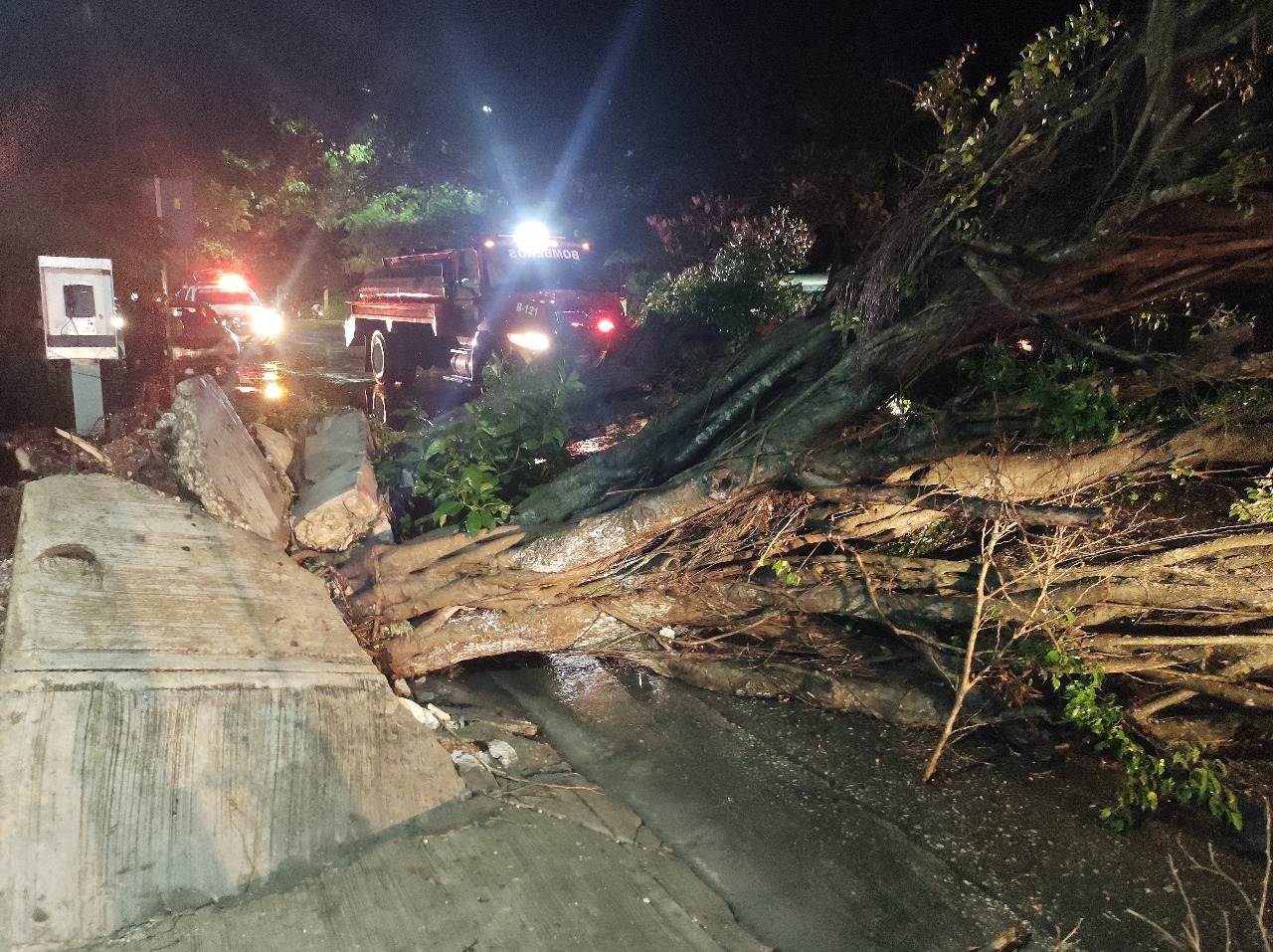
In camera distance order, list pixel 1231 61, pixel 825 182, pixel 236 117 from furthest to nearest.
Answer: pixel 825 182 < pixel 236 117 < pixel 1231 61

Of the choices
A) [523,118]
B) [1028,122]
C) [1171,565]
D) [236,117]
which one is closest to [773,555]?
[1171,565]

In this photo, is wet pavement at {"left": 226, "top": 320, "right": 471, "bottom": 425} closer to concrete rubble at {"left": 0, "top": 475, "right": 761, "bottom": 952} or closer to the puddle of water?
the puddle of water

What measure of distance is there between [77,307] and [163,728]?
5.09 m

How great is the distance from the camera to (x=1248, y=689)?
4008mm

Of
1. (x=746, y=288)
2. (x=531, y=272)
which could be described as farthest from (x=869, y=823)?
(x=531, y=272)

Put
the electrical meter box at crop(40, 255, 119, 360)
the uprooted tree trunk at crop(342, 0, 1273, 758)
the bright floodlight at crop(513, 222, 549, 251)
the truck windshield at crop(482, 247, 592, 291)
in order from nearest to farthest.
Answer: the uprooted tree trunk at crop(342, 0, 1273, 758)
the electrical meter box at crop(40, 255, 119, 360)
the truck windshield at crop(482, 247, 592, 291)
the bright floodlight at crop(513, 222, 549, 251)

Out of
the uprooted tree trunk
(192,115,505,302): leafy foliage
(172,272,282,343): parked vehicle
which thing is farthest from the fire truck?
(192,115,505,302): leafy foliage

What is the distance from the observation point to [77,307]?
21.5ft

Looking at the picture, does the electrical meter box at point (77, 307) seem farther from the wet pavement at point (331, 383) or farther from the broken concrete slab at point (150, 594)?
the broken concrete slab at point (150, 594)

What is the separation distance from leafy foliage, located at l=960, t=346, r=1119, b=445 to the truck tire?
10239 millimetres

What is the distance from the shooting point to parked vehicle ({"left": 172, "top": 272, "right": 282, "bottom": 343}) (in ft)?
56.2

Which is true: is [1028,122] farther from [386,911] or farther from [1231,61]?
[386,911]

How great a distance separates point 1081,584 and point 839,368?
69.1 inches

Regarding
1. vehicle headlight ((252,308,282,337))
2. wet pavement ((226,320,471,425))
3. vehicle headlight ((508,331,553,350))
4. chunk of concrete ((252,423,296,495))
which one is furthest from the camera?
vehicle headlight ((252,308,282,337))
